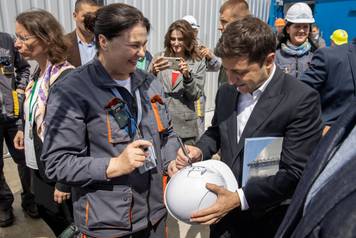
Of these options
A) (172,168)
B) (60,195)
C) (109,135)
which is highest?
(109,135)

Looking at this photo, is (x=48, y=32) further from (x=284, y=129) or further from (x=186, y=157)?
(x=284, y=129)

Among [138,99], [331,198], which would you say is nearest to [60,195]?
[138,99]

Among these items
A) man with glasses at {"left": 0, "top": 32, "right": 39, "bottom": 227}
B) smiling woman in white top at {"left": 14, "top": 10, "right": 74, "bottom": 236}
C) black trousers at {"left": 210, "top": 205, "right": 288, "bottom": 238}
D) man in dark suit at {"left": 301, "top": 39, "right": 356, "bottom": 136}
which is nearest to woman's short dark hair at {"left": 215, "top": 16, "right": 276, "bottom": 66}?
black trousers at {"left": 210, "top": 205, "right": 288, "bottom": 238}

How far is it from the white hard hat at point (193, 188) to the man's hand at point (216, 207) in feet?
0.05

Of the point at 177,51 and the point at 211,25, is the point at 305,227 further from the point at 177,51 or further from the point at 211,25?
the point at 211,25

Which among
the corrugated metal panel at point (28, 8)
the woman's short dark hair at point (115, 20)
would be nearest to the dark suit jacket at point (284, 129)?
the woman's short dark hair at point (115, 20)

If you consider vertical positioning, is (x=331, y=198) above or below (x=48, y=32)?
below

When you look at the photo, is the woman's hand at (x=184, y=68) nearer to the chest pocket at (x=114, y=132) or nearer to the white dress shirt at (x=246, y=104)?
the white dress shirt at (x=246, y=104)

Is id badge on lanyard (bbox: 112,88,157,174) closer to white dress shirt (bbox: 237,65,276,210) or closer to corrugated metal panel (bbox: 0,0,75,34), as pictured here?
white dress shirt (bbox: 237,65,276,210)

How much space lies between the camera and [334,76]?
97.4 inches

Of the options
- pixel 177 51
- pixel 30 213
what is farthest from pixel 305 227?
pixel 30 213

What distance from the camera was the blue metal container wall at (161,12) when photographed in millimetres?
4016

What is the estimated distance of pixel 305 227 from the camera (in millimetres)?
702

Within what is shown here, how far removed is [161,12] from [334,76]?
12.1ft
